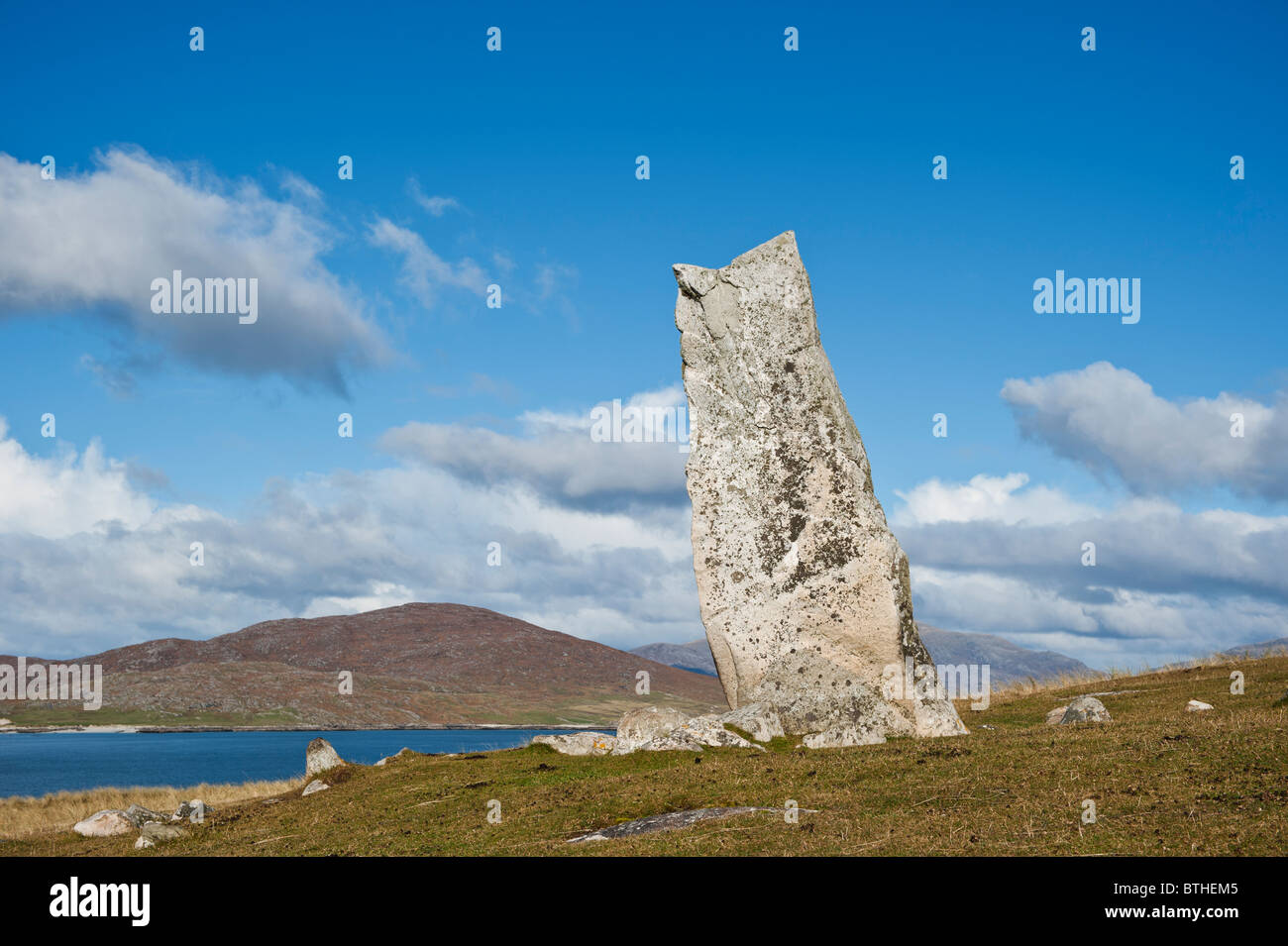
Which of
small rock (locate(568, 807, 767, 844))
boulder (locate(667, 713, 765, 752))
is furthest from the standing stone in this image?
small rock (locate(568, 807, 767, 844))

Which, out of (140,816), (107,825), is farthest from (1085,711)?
(107,825)

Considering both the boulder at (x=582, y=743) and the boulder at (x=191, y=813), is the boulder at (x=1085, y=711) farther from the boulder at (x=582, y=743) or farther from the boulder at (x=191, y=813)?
the boulder at (x=191, y=813)

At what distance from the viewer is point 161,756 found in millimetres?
82688

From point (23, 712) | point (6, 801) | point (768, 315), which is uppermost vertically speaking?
point (768, 315)

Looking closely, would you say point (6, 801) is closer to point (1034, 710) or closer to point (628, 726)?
point (628, 726)

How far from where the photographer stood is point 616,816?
42.5 feet

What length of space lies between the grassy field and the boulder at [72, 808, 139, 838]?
399mm

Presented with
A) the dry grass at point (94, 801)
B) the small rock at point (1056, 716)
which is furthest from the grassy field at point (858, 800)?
the dry grass at point (94, 801)

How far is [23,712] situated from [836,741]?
16101cm
